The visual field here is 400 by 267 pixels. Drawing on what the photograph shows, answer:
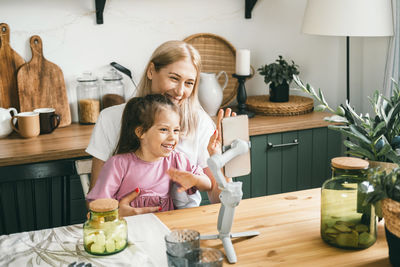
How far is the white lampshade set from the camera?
8.62ft

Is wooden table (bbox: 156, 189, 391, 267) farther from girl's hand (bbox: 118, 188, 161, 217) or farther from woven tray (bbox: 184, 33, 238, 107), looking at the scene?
woven tray (bbox: 184, 33, 238, 107)

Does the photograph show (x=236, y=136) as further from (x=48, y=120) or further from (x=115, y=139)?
(x=48, y=120)

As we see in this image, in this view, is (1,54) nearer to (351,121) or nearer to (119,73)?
(119,73)

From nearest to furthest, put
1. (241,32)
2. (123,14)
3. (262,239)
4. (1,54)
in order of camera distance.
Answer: (262,239) → (1,54) → (123,14) → (241,32)

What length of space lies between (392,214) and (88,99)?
198 centimetres

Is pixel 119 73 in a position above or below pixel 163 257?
above

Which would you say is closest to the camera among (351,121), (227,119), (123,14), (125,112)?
(227,119)

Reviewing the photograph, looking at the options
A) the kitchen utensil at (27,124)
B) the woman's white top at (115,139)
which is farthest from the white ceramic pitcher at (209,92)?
the kitchen utensil at (27,124)

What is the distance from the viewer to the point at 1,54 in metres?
2.63

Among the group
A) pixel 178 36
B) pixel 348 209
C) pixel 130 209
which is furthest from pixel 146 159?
pixel 178 36

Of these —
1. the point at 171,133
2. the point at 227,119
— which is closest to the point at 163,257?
the point at 227,119

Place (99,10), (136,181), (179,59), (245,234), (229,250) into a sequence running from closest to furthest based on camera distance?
(229,250) → (245,234) → (136,181) → (179,59) → (99,10)

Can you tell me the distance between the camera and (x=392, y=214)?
1155mm

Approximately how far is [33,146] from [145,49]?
92 centimetres
